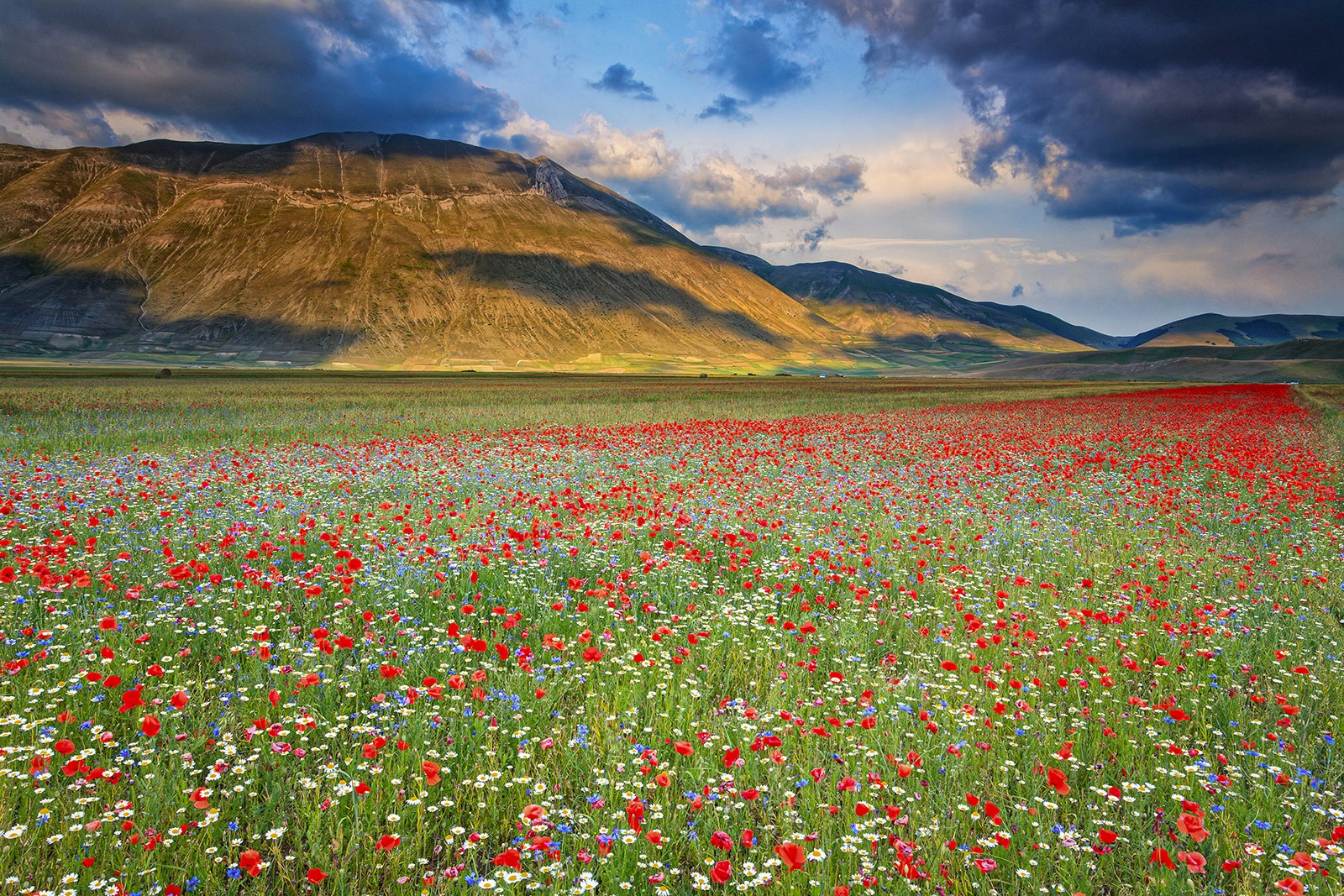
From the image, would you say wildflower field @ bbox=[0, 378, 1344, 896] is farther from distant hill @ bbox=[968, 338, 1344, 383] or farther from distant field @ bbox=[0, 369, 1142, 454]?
distant hill @ bbox=[968, 338, 1344, 383]

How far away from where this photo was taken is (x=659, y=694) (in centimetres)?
558

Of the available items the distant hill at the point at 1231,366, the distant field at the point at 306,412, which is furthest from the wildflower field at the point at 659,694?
the distant hill at the point at 1231,366

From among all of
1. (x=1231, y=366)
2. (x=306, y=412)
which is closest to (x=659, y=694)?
(x=306, y=412)

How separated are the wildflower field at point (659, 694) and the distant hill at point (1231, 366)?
157 m

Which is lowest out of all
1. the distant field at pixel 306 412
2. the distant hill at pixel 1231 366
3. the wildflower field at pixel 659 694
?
the wildflower field at pixel 659 694

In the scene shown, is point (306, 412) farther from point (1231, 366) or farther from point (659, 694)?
point (1231, 366)

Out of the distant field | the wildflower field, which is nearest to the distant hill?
the distant field

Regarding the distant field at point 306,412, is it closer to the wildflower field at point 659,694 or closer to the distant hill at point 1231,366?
the wildflower field at point 659,694

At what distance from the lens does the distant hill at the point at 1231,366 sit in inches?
5290

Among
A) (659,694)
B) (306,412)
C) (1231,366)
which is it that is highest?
(1231,366)

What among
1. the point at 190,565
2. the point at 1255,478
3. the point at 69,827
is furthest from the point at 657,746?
the point at 1255,478

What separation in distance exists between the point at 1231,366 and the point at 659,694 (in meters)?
201

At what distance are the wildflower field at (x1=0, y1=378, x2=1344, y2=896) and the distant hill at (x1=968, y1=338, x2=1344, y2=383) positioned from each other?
514 feet

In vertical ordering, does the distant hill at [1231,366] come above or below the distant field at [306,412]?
above
